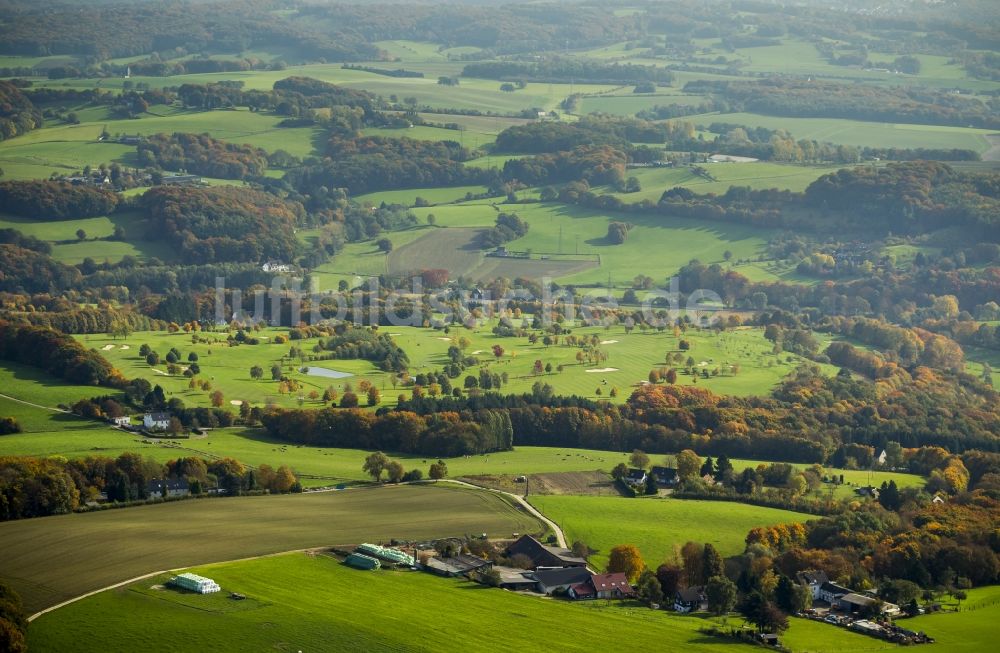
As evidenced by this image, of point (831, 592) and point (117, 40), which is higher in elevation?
point (117, 40)

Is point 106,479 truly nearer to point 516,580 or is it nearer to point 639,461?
point 516,580

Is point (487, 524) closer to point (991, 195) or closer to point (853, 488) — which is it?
point (853, 488)

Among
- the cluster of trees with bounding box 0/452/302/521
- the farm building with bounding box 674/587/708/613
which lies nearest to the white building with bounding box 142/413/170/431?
the cluster of trees with bounding box 0/452/302/521

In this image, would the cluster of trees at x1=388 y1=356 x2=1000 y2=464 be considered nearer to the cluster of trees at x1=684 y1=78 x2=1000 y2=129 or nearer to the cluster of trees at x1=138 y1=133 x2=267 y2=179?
the cluster of trees at x1=138 y1=133 x2=267 y2=179

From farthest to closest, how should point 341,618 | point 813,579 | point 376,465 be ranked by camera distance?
point 376,465 → point 813,579 → point 341,618

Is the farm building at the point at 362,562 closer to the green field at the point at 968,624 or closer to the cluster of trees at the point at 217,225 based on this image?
the green field at the point at 968,624

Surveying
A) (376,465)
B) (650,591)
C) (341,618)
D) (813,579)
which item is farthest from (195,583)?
(813,579)
